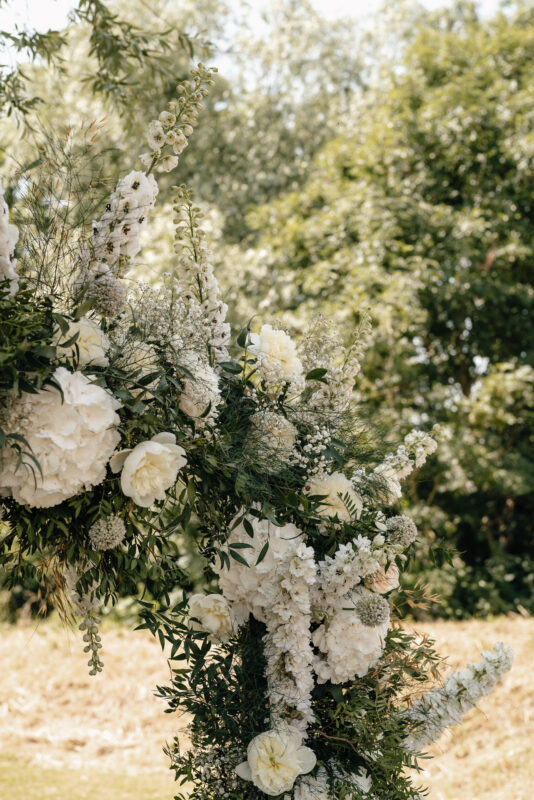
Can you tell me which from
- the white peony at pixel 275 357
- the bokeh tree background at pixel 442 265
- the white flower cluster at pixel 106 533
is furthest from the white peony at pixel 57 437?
the bokeh tree background at pixel 442 265

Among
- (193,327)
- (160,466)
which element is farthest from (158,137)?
(160,466)

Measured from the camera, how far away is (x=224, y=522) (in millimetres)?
1779

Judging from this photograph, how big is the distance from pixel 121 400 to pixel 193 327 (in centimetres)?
34

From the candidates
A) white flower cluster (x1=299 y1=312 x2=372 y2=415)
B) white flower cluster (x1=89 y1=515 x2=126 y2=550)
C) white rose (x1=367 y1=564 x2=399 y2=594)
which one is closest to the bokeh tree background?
white flower cluster (x1=299 y1=312 x2=372 y2=415)

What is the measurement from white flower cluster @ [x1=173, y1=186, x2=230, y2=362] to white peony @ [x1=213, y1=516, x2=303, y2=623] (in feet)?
1.68

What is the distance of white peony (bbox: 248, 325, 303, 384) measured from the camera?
1.81 meters

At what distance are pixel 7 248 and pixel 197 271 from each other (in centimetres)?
A: 69

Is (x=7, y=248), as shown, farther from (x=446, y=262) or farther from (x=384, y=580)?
(x=446, y=262)

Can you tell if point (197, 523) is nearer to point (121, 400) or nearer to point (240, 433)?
point (240, 433)

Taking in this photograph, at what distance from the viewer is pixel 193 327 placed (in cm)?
174

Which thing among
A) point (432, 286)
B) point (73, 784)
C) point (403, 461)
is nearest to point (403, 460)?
point (403, 461)

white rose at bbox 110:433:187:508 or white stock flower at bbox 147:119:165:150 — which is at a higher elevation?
white stock flower at bbox 147:119:165:150

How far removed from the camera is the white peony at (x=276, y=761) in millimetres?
1588

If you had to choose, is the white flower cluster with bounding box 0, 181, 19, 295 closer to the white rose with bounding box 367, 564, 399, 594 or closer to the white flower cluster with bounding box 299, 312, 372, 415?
the white flower cluster with bounding box 299, 312, 372, 415
